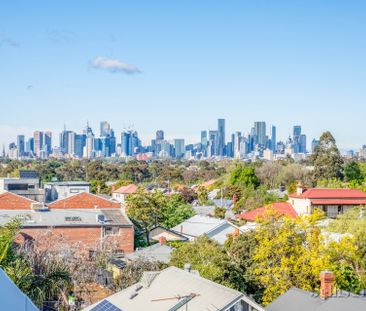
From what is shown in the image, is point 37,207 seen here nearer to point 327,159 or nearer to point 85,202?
point 85,202

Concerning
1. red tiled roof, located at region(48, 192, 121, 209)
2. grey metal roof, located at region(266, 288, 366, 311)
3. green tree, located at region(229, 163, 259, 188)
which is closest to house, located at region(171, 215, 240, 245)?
red tiled roof, located at region(48, 192, 121, 209)

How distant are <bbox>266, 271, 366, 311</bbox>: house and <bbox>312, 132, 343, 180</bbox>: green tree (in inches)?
2622

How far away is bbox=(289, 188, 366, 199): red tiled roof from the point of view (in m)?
64.0

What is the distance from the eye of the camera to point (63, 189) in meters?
80.1

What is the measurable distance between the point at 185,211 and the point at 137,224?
842cm

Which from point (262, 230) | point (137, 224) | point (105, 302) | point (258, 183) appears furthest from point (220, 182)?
point (105, 302)

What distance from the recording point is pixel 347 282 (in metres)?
30.8

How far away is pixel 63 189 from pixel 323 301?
203ft

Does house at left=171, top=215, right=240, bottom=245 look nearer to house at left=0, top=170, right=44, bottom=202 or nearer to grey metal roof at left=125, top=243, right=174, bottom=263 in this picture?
grey metal roof at left=125, top=243, right=174, bottom=263

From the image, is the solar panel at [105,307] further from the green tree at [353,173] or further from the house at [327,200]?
the green tree at [353,173]

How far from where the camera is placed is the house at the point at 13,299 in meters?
7.55

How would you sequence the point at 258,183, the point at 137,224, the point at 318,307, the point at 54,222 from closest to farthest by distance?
the point at 318,307, the point at 54,222, the point at 137,224, the point at 258,183

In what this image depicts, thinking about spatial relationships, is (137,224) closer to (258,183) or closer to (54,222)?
(54,222)

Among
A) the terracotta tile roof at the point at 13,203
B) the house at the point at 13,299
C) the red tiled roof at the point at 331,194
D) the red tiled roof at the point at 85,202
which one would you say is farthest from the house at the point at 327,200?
the house at the point at 13,299
